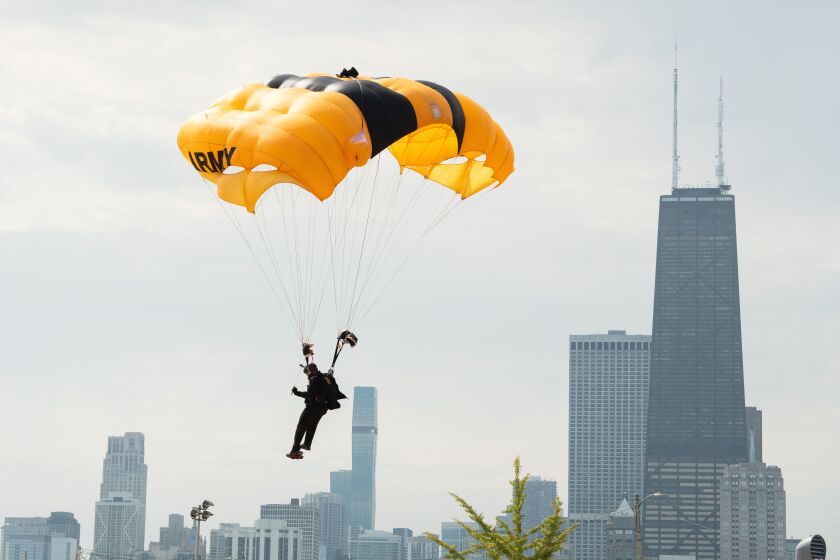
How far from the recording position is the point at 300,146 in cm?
3403

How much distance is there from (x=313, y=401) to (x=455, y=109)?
367 inches

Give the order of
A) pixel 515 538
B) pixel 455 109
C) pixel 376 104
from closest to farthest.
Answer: pixel 515 538 → pixel 376 104 → pixel 455 109

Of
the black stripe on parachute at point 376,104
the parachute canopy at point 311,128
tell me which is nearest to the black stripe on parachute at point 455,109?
the parachute canopy at point 311,128

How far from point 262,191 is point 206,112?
2.89m

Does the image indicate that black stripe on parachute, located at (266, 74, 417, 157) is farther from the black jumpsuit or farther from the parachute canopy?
the black jumpsuit

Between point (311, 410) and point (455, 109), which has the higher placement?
point (455, 109)

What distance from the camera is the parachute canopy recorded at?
34.3 metres

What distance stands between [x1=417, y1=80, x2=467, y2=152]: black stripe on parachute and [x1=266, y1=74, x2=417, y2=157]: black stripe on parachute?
6.08ft

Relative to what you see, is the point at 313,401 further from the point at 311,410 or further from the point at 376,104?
the point at 376,104

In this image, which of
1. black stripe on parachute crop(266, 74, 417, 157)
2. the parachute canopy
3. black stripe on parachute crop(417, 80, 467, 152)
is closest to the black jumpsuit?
the parachute canopy

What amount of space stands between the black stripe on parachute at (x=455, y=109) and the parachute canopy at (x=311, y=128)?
2 cm

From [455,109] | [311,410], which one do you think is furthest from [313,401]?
[455,109]

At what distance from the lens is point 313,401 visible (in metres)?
33.7

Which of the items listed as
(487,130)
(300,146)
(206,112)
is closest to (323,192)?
(300,146)
